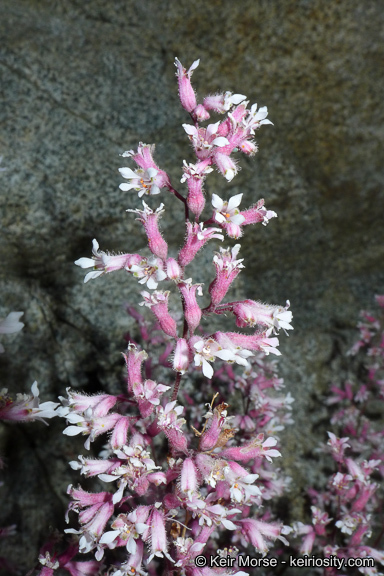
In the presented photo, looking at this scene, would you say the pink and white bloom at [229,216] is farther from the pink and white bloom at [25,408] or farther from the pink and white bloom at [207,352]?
the pink and white bloom at [25,408]

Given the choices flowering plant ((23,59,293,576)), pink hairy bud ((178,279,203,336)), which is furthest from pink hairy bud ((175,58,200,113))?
pink hairy bud ((178,279,203,336))

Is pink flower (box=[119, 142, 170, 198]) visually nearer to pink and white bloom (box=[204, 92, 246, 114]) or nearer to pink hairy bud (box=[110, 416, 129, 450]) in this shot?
pink and white bloom (box=[204, 92, 246, 114])

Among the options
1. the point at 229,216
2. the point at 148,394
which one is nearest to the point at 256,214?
the point at 229,216

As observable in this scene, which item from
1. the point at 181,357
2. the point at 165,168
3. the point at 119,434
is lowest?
the point at 119,434

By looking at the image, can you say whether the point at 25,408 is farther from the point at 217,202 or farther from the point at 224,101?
the point at 224,101

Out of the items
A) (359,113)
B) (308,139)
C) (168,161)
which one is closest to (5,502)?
(168,161)

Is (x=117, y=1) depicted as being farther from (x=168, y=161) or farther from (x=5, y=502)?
(x=5, y=502)
